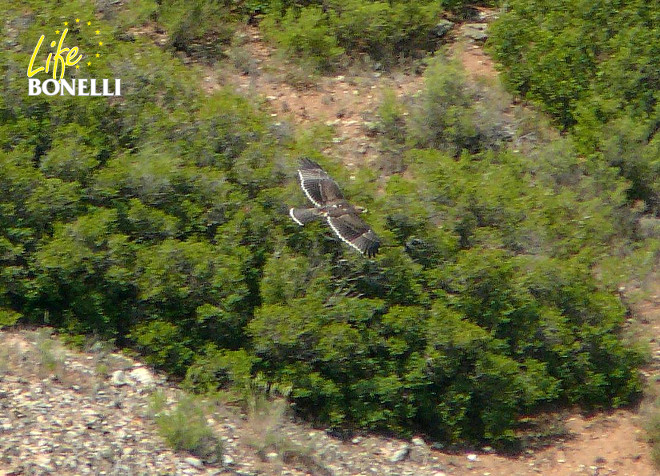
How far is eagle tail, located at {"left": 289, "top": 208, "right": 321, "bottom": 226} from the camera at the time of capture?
8.79 m

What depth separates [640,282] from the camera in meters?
10.6

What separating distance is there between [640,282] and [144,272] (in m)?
5.06

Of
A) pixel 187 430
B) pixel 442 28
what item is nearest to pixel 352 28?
pixel 442 28

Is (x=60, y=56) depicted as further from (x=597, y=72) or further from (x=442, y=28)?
(x=597, y=72)

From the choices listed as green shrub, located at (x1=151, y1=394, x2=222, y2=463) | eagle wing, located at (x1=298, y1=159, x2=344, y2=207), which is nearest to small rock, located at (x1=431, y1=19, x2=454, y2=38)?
eagle wing, located at (x1=298, y1=159, x2=344, y2=207)

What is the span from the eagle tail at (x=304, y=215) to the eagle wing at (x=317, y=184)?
105 millimetres

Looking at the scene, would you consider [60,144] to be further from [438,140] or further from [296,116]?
[438,140]

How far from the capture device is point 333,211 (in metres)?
8.76

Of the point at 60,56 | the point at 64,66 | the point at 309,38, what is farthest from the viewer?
the point at 309,38

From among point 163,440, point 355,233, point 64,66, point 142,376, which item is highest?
point 64,66

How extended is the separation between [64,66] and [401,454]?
16.0 ft

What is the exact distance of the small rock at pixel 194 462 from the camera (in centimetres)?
745

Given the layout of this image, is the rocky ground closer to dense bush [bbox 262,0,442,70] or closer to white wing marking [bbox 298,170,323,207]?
white wing marking [bbox 298,170,323,207]

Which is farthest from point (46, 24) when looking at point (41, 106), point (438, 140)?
point (438, 140)
